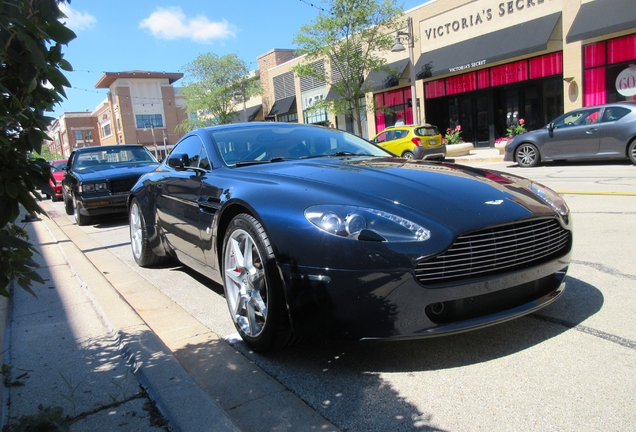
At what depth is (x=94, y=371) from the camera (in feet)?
9.52

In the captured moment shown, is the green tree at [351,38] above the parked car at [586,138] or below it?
above

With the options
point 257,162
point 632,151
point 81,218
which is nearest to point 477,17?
point 632,151

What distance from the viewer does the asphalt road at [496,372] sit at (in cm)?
217

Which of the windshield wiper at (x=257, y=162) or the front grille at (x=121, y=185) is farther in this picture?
the front grille at (x=121, y=185)

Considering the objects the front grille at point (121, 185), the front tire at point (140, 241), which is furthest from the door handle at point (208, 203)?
the front grille at point (121, 185)

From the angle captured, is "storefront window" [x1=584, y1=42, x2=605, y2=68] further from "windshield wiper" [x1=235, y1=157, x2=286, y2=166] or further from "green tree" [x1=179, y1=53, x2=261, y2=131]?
"green tree" [x1=179, y1=53, x2=261, y2=131]

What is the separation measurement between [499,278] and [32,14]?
2.32m

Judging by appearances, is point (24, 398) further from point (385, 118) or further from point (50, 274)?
point (385, 118)

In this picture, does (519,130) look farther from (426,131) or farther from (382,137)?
(382,137)

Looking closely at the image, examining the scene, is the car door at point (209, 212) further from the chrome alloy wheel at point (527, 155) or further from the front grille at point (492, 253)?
the chrome alloy wheel at point (527, 155)

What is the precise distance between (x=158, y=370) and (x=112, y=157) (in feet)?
28.8

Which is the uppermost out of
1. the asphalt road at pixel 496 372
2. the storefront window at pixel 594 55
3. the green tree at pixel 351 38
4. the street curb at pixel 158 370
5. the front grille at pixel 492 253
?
the green tree at pixel 351 38

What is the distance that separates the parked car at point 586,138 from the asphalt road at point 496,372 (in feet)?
29.7

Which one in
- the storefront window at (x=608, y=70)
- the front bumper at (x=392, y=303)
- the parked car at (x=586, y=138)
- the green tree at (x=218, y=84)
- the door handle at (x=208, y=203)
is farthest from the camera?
the green tree at (x=218, y=84)
